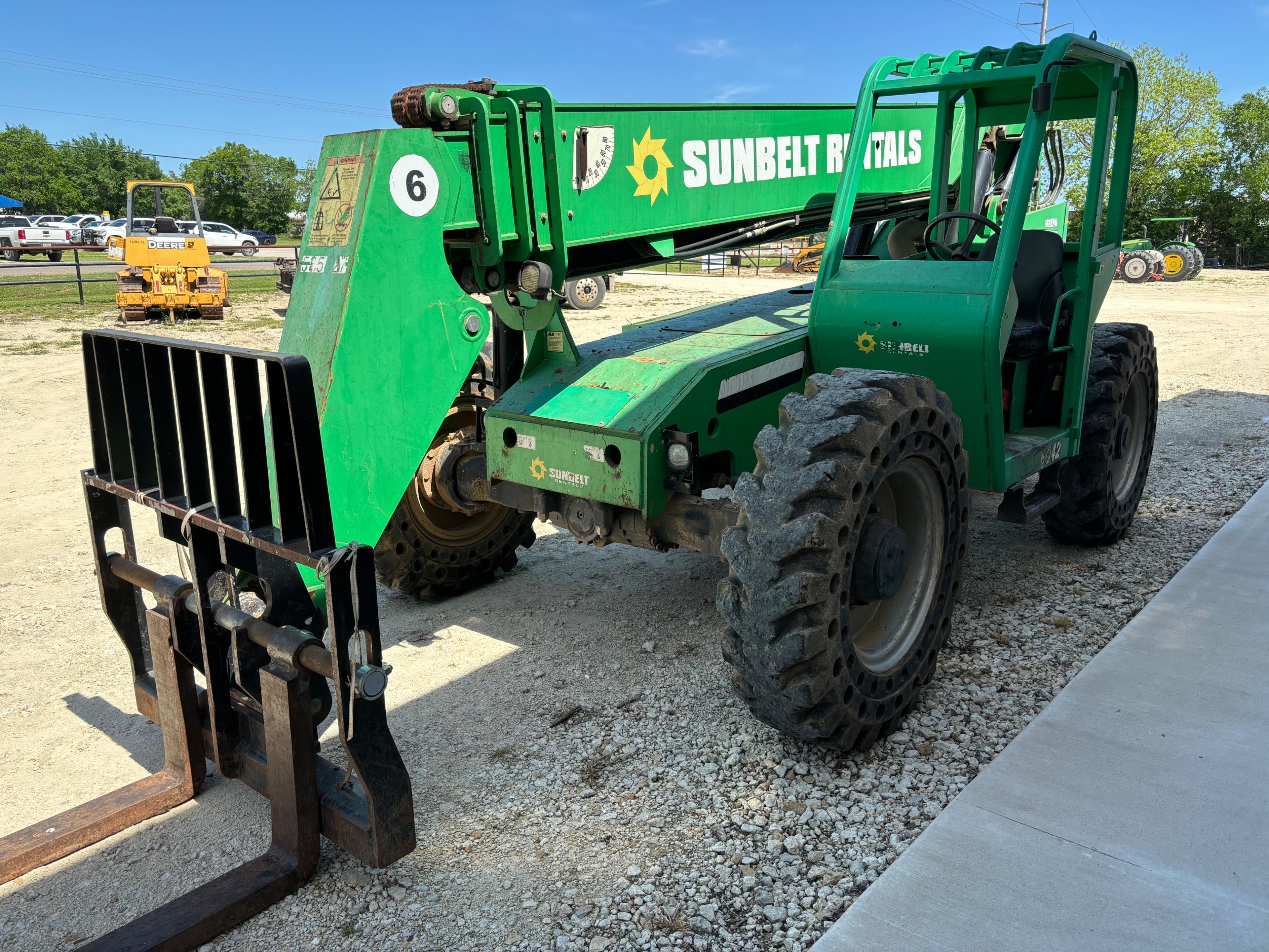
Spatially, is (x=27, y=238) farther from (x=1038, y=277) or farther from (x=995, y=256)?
(x=995, y=256)

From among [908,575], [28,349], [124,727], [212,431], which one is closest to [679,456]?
[908,575]

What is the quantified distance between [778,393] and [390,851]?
2.60 meters

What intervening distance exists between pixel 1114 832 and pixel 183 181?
76107mm

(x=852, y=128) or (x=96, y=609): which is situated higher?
(x=852, y=128)

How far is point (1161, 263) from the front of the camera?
2819 centimetres

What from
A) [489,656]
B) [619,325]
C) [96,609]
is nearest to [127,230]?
[619,325]

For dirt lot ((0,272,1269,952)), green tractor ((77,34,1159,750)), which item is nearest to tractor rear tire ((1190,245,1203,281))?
dirt lot ((0,272,1269,952))

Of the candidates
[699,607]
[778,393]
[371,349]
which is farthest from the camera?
[699,607]

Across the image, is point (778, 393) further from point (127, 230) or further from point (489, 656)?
point (127, 230)

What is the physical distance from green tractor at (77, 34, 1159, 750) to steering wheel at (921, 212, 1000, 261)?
2 centimetres

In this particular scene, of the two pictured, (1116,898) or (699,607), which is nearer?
(1116,898)

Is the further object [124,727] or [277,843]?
[124,727]

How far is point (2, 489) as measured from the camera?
306 inches

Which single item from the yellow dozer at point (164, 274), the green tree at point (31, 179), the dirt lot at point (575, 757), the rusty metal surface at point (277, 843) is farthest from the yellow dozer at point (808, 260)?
the green tree at point (31, 179)
